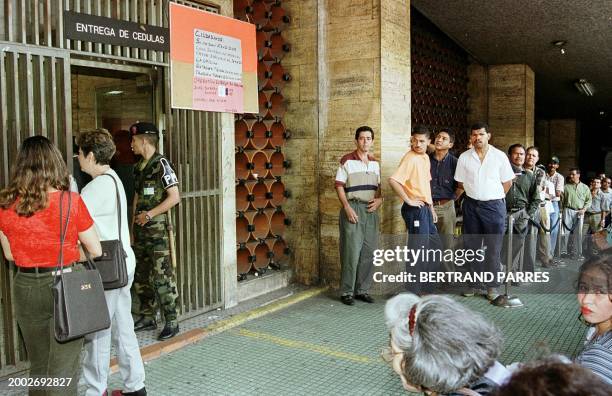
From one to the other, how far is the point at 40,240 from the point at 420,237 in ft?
12.0

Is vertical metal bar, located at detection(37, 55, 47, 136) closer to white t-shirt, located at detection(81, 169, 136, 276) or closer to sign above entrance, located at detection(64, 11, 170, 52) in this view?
sign above entrance, located at detection(64, 11, 170, 52)

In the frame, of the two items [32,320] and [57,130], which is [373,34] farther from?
[32,320]

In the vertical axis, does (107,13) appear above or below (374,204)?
above

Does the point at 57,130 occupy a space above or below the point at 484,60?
below

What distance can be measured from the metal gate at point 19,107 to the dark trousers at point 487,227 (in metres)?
3.76

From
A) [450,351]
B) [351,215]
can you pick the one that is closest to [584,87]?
[351,215]

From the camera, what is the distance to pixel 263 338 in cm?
442

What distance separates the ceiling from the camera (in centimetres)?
784

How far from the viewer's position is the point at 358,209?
17.8 feet

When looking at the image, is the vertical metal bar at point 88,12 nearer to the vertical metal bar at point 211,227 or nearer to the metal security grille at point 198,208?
the metal security grille at point 198,208

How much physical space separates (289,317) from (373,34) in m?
2.92

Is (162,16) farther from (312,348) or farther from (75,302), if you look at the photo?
(312,348)

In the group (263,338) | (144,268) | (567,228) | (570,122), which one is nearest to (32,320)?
(144,268)

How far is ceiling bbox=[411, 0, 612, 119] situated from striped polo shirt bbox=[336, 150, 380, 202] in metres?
3.61
